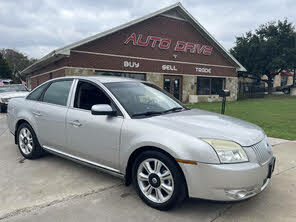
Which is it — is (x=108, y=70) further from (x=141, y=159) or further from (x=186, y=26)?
(x=141, y=159)

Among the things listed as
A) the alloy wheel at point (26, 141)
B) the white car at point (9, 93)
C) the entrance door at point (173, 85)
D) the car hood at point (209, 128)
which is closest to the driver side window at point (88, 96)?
the car hood at point (209, 128)

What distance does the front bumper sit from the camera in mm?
2512

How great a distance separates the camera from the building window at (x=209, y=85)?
22000 millimetres

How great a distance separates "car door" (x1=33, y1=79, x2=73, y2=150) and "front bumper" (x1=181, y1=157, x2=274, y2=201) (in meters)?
2.21

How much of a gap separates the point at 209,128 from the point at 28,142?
137 inches

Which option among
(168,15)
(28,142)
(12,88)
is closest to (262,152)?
(28,142)

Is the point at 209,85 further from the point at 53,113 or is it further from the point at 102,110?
the point at 102,110

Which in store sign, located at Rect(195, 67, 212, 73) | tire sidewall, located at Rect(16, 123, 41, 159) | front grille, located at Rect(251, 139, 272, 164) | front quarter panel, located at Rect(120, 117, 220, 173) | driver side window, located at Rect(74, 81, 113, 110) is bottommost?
tire sidewall, located at Rect(16, 123, 41, 159)

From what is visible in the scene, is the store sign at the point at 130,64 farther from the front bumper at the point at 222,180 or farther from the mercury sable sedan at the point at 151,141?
the front bumper at the point at 222,180

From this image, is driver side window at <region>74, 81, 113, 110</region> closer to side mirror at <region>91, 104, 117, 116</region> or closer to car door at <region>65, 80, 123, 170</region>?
car door at <region>65, 80, 123, 170</region>

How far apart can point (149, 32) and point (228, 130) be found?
16.4 m

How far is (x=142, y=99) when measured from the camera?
367cm

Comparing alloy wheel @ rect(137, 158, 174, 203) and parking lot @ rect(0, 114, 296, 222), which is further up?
alloy wheel @ rect(137, 158, 174, 203)

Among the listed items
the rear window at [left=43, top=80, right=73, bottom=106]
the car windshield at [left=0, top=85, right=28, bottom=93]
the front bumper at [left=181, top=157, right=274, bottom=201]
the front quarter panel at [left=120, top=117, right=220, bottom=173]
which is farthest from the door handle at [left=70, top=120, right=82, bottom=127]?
the car windshield at [left=0, top=85, right=28, bottom=93]
